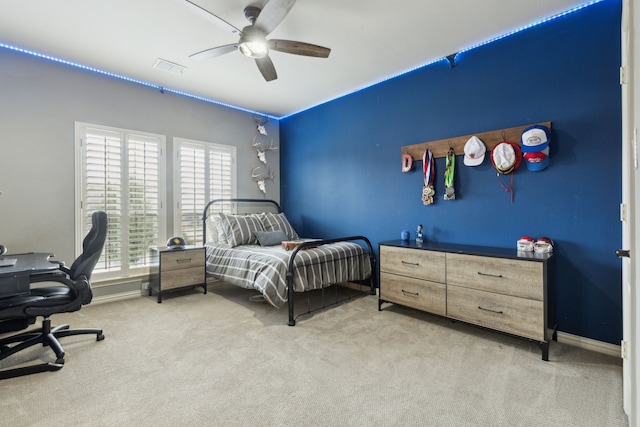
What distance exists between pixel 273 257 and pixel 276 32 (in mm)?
2177

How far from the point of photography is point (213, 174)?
4.61m

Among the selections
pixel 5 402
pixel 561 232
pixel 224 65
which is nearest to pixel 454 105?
pixel 561 232

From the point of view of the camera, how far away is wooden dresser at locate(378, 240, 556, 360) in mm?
2266

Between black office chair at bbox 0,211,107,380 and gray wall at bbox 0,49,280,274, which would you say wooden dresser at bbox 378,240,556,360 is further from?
gray wall at bbox 0,49,280,274

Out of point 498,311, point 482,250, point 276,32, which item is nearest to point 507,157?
point 482,250

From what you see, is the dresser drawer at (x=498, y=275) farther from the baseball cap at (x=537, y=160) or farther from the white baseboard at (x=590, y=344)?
the baseball cap at (x=537, y=160)

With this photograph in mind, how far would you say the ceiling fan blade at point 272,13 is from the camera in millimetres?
2059

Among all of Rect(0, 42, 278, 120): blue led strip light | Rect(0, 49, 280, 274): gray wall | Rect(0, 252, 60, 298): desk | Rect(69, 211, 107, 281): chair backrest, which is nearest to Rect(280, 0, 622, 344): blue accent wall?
Rect(0, 42, 278, 120): blue led strip light

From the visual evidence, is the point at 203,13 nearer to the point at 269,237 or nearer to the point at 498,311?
the point at 269,237

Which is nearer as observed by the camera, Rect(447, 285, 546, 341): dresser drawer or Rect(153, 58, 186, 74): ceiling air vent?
Rect(447, 285, 546, 341): dresser drawer

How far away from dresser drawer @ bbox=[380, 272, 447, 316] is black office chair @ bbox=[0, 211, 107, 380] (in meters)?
2.67

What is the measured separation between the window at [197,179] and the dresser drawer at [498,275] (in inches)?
136

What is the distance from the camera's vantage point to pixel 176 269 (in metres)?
3.72

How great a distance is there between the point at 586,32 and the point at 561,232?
164 cm
